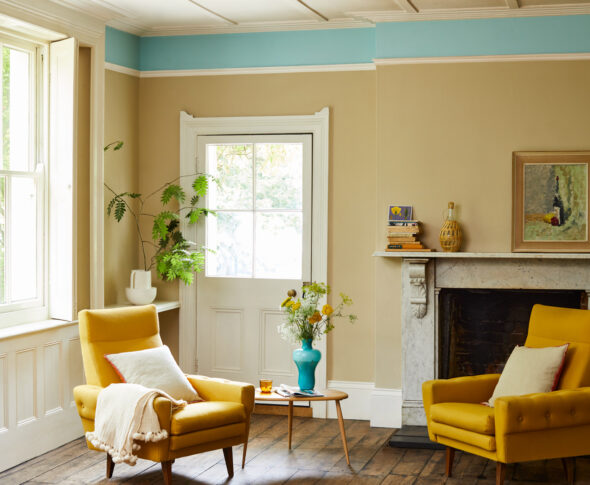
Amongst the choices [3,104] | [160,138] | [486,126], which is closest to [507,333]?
[486,126]

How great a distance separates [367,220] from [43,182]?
2.27 m

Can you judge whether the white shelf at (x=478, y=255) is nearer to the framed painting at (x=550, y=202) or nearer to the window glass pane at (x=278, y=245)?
the framed painting at (x=550, y=202)

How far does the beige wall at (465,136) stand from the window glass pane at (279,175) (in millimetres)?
717

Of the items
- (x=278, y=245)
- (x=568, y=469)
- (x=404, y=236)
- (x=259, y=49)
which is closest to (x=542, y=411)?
(x=568, y=469)

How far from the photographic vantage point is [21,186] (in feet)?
15.4

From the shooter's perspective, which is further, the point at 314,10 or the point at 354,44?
the point at 354,44

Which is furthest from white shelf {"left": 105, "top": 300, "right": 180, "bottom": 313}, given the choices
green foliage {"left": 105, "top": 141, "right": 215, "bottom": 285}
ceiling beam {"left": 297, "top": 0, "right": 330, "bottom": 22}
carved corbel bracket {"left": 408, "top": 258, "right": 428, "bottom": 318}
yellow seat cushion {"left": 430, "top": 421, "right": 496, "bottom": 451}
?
ceiling beam {"left": 297, "top": 0, "right": 330, "bottom": 22}

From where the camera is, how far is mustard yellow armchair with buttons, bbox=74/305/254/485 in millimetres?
3867

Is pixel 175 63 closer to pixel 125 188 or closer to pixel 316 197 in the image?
pixel 125 188

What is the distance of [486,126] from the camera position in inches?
203

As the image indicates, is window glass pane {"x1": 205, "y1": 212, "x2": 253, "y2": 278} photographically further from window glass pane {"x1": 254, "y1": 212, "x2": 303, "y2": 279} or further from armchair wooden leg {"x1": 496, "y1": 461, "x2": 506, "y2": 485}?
armchair wooden leg {"x1": 496, "y1": 461, "x2": 506, "y2": 485}

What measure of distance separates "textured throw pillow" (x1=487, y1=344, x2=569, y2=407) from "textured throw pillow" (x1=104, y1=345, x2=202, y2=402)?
177cm

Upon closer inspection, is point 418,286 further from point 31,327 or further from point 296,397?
point 31,327

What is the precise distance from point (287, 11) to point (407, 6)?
0.85 metres
